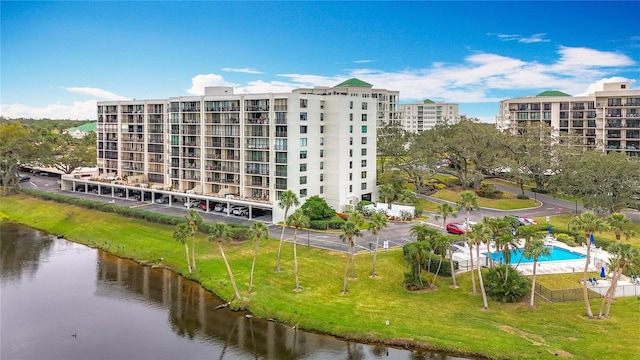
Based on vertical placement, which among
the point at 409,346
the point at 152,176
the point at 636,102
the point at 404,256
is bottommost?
the point at 409,346

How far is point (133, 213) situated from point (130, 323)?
125 feet

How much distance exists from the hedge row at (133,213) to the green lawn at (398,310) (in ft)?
7.95

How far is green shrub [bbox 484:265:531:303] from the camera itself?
4553 cm

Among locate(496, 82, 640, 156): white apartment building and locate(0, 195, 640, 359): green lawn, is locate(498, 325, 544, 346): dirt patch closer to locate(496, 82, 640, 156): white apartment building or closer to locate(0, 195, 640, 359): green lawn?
locate(0, 195, 640, 359): green lawn

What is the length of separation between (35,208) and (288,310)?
67458 mm

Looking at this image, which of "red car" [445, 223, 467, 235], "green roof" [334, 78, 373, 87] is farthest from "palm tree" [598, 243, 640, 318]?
"green roof" [334, 78, 373, 87]

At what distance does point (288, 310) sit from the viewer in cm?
4566

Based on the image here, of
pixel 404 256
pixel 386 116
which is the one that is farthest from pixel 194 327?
pixel 386 116

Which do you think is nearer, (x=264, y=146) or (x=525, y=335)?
(x=525, y=335)

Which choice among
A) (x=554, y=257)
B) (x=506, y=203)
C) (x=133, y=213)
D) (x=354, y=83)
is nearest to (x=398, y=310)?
(x=554, y=257)

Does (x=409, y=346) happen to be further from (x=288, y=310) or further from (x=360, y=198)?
(x=360, y=198)

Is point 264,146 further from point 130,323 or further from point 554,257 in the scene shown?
Answer: point 554,257

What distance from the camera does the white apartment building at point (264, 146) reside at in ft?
251

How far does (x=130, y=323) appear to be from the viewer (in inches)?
1766
